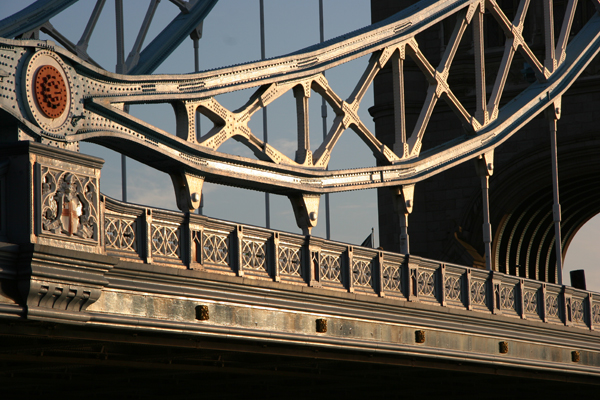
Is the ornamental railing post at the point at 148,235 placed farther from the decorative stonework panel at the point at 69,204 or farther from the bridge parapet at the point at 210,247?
the decorative stonework panel at the point at 69,204

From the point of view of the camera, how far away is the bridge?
1289 cm

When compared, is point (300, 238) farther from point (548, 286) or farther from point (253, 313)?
point (548, 286)

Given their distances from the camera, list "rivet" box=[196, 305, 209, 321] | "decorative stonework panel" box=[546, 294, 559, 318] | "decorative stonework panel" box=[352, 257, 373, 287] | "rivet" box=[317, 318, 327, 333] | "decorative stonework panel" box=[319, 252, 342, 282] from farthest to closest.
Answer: "decorative stonework panel" box=[546, 294, 559, 318]
"decorative stonework panel" box=[352, 257, 373, 287]
"decorative stonework panel" box=[319, 252, 342, 282]
"rivet" box=[317, 318, 327, 333]
"rivet" box=[196, 305, 209, 321]

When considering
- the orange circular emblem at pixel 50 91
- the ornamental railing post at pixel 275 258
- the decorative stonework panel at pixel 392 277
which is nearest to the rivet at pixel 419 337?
the decorative stonework panel at pixel 392 277

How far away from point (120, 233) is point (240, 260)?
2.43 m

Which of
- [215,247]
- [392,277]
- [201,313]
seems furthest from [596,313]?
[201,313]

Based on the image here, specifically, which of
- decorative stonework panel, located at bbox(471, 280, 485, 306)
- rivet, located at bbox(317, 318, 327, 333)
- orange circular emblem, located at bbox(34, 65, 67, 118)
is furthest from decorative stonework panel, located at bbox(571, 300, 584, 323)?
orange circular emblem, located at bbox(34, 65, 67, 118)

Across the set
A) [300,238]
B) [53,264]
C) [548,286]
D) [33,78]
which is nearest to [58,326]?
[53,264]

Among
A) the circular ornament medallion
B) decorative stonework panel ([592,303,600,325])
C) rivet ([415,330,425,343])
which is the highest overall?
the circular ornament medallion

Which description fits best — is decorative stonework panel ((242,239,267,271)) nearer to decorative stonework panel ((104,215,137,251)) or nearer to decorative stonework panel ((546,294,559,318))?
decorative stonework panel ((104,215,137,251))

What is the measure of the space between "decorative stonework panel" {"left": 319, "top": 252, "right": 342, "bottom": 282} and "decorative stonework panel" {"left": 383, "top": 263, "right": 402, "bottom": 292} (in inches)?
55.3

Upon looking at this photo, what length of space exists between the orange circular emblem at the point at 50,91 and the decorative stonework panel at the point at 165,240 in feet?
6.78

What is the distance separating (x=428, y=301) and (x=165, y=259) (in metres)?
7.25

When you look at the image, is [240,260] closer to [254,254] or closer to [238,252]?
[238,252]
